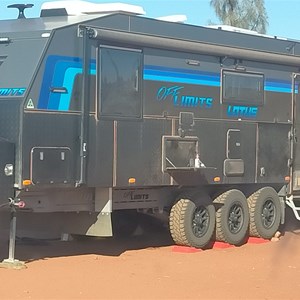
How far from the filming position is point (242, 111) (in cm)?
1200

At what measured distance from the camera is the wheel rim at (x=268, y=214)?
12.5 metres

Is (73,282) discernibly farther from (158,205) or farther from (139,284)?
(158,205)

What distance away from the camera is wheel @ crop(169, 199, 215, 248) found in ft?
36.5

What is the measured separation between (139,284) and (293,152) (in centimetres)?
530

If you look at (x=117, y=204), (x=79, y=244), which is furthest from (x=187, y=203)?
(x=79, y=244)

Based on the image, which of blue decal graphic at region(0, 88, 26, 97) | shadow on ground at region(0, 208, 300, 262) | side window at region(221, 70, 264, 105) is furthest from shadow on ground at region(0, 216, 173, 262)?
side window at region(221, 70, 264, 105)

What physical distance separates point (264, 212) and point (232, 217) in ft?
2.66

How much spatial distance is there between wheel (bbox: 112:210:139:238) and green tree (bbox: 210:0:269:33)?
18018 millimetres

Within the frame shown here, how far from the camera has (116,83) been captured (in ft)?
33.1

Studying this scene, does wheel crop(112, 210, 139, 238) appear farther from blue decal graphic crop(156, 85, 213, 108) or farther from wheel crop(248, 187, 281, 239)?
blue decal graphic crop(156, 85, 213, 108)

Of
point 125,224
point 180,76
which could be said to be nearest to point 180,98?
point 180,76

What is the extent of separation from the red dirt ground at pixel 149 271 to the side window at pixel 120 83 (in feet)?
6.80

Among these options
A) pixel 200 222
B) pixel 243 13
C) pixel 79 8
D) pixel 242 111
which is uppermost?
pixel 243 13

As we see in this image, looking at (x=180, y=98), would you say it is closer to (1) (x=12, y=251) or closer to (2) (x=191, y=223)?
(2) (x=191, y=223)
